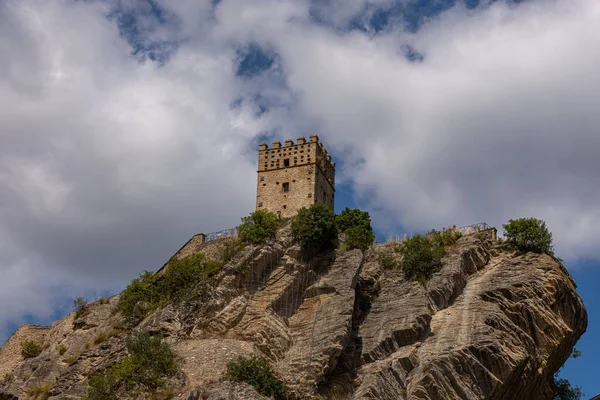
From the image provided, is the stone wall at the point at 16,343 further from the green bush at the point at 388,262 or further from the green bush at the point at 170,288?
the green bush at the point at 388,262

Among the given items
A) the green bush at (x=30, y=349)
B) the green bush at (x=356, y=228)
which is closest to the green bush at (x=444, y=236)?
the green bush at (x=356, y=228)

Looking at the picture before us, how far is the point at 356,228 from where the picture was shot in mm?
41750

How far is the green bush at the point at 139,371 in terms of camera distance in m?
31.8

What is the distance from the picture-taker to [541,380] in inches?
1464

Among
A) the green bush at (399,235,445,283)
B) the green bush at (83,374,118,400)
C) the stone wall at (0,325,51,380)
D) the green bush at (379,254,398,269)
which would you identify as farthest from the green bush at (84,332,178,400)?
the green bush at (399,235,445,283)

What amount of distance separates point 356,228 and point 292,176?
9862 millimetres

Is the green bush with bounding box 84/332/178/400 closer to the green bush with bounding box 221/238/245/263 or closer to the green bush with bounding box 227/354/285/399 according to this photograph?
the green bush with bounding box 227/354/285/399

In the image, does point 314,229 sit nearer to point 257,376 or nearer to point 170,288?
point 170,288

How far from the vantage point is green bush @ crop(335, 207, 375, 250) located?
41.1 meters

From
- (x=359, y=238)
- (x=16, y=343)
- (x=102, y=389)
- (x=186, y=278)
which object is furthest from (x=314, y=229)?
(x=16, y=343)

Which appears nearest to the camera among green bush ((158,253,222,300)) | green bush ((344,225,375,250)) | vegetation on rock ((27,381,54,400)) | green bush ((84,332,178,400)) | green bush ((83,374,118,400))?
green bush ((83,374,118,400))

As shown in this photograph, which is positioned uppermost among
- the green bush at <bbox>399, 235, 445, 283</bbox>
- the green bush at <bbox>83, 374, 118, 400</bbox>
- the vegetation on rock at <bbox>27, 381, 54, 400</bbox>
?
the green bush at <bbox>399, 235, 445, 283</bbox>

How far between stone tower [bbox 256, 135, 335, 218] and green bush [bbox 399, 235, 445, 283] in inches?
404

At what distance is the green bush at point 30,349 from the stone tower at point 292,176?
1560 cm
